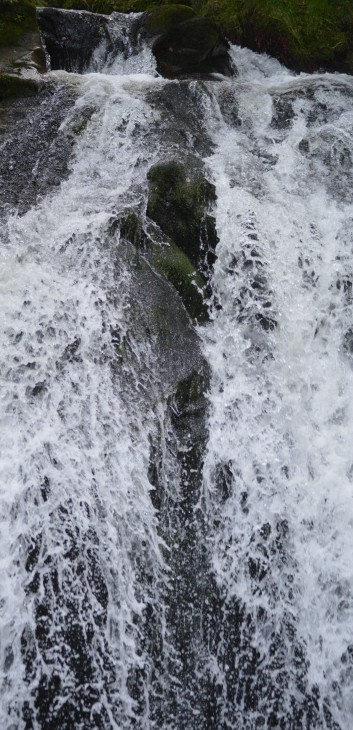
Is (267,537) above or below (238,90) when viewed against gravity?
below

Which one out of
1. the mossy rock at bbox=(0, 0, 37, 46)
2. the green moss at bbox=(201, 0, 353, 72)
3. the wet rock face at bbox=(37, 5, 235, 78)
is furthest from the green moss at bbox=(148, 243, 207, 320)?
the green moss at bbox=(201, 0, 353, 72)

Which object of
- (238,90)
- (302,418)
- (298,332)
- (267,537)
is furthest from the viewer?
(238,90)

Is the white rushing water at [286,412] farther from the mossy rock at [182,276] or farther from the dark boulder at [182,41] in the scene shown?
the dark boulder at [182,41]

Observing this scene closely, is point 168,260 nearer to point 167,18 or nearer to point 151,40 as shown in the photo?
point 151,40

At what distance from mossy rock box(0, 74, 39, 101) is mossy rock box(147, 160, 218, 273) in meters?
2.36

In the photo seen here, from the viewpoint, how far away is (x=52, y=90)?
6.61 meters

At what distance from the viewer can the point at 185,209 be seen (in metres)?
5.11

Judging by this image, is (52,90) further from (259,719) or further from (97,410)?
(259,719)

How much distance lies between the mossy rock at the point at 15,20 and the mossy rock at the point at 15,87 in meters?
0.98

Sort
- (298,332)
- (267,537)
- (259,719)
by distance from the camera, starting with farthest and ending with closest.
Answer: (298,332) → (267,537) → (259,719)

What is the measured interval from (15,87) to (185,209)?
298cm

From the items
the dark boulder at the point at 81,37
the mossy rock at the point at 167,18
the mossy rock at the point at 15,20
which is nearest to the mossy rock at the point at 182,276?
the mossy rock at the point at 15,20

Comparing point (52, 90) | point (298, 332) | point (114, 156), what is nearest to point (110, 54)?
point (52, 90)

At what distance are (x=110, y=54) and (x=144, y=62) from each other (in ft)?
2.03
